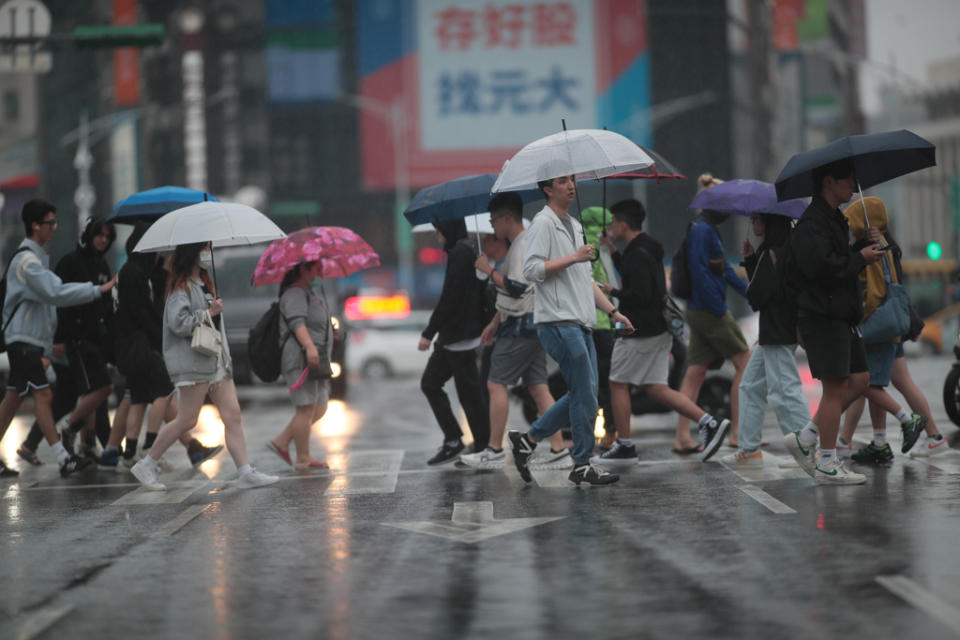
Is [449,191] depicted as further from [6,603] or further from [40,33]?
[40,33]

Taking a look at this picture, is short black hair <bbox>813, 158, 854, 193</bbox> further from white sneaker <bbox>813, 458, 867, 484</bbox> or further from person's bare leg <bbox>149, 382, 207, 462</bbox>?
person's bare leg <bbox>149, 382, 207, 462</bbox>

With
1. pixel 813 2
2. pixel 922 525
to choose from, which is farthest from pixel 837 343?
pixel 813 2

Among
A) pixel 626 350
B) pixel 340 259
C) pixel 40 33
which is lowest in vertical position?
pixel 626 350

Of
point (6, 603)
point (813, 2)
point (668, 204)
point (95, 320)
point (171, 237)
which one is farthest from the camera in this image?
point (813, 2)

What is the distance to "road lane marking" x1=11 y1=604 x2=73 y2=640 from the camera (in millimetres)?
5352

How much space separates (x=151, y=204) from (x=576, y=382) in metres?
4.13

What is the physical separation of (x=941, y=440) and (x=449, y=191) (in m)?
3.93

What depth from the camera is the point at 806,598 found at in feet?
18.3

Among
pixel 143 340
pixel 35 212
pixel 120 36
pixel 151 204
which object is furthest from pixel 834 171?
pixel 120 36

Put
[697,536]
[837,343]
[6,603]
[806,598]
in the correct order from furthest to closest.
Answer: [837,343]
[697,536]
[6,603]
[806,598]

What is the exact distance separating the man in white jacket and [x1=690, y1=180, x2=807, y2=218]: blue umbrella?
1434mm

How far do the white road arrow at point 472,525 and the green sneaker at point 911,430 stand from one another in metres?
3.09

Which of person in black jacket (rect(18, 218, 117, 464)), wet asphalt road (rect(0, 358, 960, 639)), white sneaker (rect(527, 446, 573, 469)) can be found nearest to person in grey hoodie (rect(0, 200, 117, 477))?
person in black jacket (rect(18, 218, 117, 464))

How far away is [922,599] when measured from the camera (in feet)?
18.0
